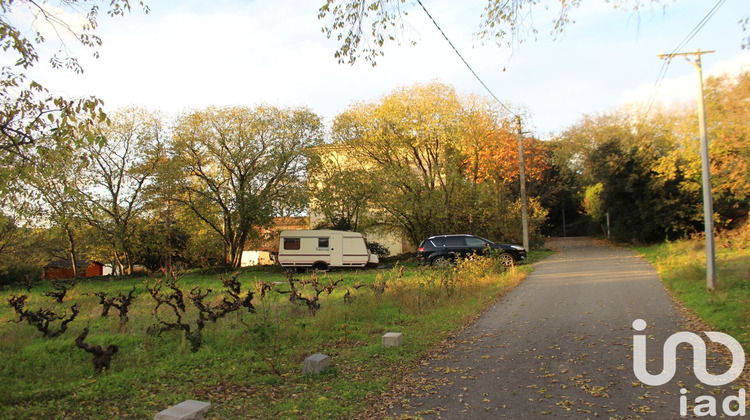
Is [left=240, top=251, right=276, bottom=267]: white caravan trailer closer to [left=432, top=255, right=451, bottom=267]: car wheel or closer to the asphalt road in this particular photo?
[left=432, top=255, right=451, bottom=267]: car wheel

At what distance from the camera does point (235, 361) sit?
653 centimetres

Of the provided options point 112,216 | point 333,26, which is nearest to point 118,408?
point 333,26

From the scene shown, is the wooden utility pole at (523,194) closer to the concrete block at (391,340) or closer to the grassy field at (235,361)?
the grassy field at (235,361)

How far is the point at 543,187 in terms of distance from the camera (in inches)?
1328

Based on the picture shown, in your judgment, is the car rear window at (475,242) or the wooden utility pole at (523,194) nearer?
the car rear window at (475,242)

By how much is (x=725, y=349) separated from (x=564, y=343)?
2064mm

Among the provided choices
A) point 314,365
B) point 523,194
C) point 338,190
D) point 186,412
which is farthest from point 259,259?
point 186,412

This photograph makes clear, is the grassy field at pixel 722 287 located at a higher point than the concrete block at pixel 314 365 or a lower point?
higher

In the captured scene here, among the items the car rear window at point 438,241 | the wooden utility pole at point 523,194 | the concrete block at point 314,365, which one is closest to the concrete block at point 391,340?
the concrete block at point 314,365

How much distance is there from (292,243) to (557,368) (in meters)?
18.7

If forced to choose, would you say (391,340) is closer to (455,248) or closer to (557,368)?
(557,368)

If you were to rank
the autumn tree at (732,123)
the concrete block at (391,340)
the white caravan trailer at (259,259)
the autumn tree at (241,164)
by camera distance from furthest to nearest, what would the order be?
the white caravan trailer at (259,259)
the autumn tree at (241,164)
the autumn tree at (732,123)
the concrete block at (391,340)

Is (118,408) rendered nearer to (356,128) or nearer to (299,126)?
(299,126)

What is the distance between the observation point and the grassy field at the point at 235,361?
4988 mm
